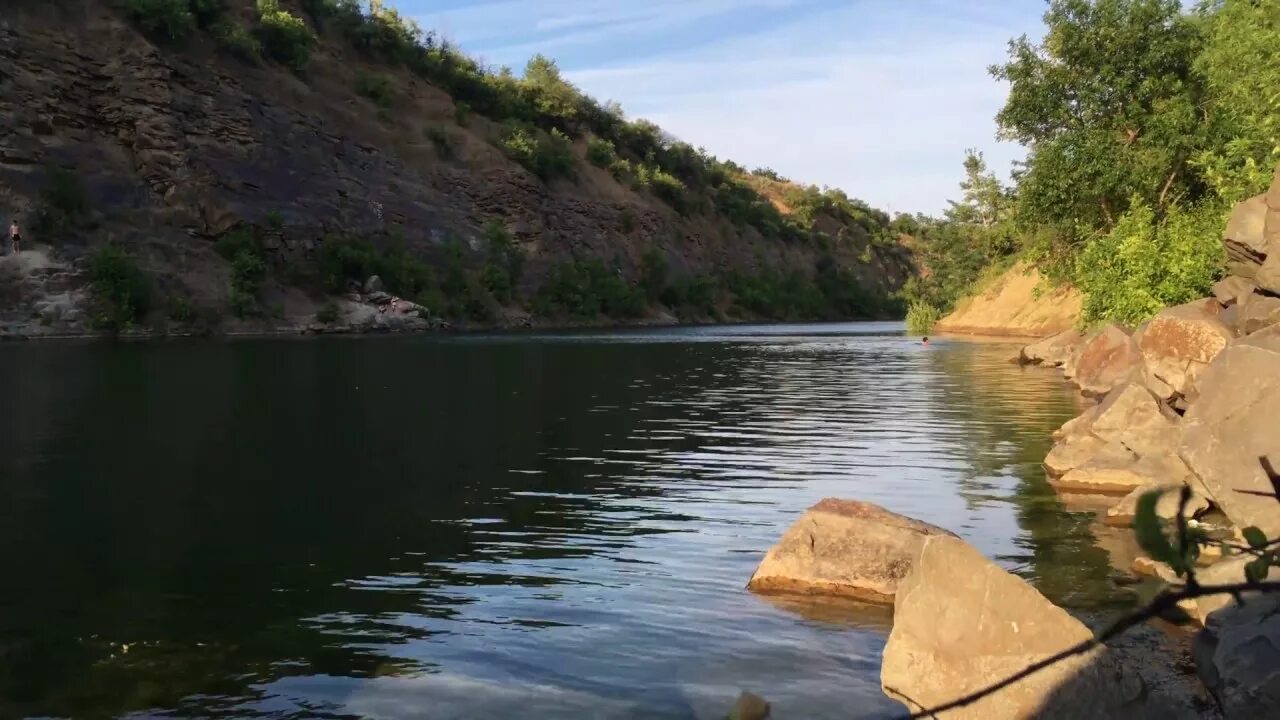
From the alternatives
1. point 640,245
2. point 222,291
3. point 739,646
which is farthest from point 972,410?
point 640,245

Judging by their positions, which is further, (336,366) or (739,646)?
(336,366)

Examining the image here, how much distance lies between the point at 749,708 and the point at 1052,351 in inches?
1507

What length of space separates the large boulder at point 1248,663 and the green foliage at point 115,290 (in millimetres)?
58009

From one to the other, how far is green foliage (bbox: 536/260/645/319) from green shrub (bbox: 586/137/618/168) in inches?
752

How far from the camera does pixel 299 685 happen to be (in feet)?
27.6

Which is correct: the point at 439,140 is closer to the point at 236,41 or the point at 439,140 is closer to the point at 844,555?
the point at 236,41

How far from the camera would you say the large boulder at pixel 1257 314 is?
17.6m

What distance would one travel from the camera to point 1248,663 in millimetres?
7082

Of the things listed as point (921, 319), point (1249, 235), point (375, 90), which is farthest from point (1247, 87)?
point (375, 90)

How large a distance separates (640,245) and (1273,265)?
89.5 m

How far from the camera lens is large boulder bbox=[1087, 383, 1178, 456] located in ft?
55.0

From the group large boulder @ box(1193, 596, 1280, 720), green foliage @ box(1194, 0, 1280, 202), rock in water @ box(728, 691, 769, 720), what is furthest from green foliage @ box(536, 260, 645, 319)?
large boulder @ box(1193, 596, 1280, 720)

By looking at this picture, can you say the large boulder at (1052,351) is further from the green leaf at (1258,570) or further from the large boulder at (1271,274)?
the green leaf at (1258,570)

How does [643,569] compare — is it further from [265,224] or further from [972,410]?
[265,224]
